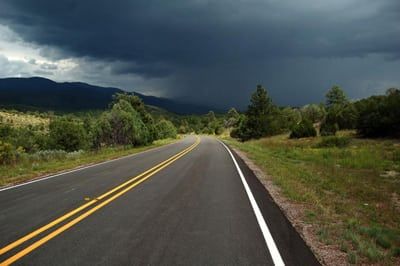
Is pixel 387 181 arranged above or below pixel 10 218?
below

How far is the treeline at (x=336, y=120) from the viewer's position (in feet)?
142

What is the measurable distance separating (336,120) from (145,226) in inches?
2484

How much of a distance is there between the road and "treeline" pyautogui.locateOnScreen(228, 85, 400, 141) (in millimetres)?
37729

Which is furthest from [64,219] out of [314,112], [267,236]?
[314,112]

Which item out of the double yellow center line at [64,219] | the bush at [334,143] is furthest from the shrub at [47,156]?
the bush at [334,143]

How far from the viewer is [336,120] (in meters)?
64.5

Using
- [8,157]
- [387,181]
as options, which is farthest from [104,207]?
[8,157]

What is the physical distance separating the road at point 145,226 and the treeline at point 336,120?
3773cm

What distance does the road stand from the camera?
5.13m

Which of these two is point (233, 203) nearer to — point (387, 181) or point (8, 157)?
point (387, 181)

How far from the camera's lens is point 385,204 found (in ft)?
35.9

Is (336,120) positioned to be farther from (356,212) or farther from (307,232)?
(307,232)

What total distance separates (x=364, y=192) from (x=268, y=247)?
8.51 meters

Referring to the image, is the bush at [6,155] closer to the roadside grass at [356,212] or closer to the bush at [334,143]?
the roadside grass at [356,212]
